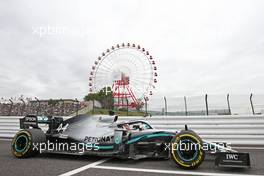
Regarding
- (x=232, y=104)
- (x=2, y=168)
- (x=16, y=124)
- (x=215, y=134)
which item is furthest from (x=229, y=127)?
(x=16, y=124)

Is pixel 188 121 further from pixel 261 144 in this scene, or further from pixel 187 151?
pixel 187 151

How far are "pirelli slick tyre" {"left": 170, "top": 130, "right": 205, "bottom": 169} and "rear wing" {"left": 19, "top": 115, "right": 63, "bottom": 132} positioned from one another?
9.88 ft

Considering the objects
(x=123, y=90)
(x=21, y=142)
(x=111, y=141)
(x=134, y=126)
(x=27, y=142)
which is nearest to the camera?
(x=111, y=141)

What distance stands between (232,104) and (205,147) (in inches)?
244

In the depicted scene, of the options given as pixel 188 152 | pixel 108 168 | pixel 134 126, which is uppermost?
pixel 134 126

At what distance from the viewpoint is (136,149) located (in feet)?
16.1

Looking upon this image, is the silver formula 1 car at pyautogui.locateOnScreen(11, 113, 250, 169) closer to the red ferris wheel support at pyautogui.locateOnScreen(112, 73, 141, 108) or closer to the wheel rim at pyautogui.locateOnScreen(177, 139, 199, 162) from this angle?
the wheel rim at pyautogui.locateOnScreen(177, 139, 199, 162)

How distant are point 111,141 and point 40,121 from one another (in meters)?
2.08

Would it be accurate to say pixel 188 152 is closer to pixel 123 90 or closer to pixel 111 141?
pixel 111 141

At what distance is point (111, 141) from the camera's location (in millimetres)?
4805

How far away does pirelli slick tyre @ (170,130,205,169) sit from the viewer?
396 centimetres

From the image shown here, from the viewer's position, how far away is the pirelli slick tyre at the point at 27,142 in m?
5.20

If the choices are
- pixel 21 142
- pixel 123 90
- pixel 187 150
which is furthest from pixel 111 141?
pixel 123 90

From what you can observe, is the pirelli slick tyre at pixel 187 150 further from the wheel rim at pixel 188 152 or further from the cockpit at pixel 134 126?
the cockpit at pixel 134 126
